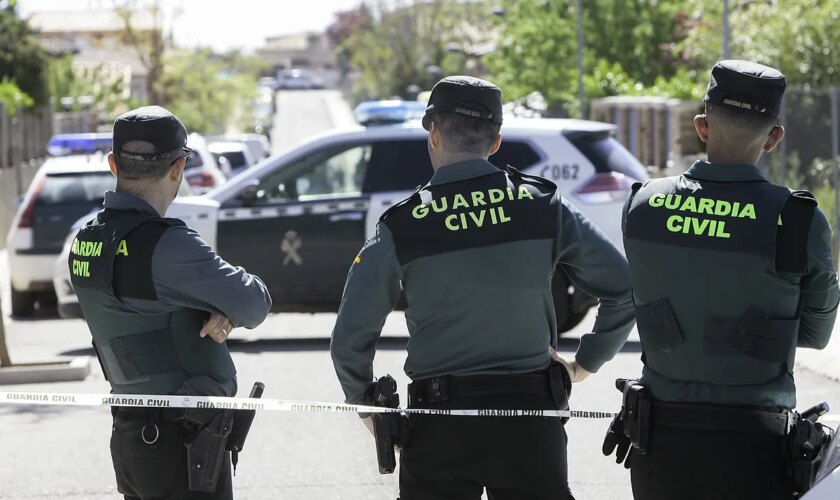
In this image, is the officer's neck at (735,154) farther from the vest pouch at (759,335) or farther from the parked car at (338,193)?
the parked car at (338,193)

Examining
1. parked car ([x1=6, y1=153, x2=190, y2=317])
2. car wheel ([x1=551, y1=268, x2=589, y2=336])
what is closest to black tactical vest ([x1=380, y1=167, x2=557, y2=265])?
car wheel ([x1=551, y1=268, x2=589, y2=336])

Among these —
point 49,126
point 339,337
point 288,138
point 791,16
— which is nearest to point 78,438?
point 339,337

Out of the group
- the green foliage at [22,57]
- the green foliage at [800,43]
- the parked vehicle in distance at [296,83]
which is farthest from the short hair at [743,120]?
the parked vehicle in distance at [296,83]

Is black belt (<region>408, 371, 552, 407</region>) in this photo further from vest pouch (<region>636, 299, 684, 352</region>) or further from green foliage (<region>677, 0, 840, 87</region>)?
green foliage (<region>677, 0, 840, 87</region>)

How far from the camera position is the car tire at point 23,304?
15242 millimetres

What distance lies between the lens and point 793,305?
383cm

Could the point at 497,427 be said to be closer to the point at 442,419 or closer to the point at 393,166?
the point at 442,419

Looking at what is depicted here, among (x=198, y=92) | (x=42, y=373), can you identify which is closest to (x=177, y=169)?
(x=42, y=373)

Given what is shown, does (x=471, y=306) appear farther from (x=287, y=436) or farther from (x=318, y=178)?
(x=318, y=178)

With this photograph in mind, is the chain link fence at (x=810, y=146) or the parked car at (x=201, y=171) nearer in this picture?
the chain link fence at (x=810, y=146)

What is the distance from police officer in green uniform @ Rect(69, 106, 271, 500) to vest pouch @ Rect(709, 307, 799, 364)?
133 cm

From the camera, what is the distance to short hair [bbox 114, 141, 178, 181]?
416cm

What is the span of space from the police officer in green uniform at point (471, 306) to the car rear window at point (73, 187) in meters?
11.5

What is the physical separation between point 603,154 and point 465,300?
820cm
